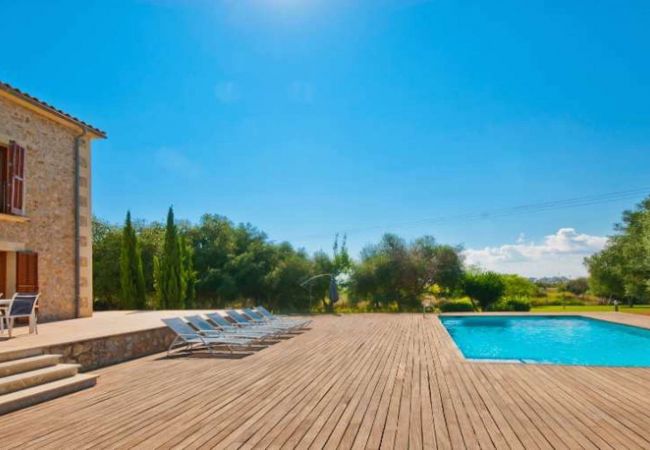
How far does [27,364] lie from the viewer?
17.1 feet

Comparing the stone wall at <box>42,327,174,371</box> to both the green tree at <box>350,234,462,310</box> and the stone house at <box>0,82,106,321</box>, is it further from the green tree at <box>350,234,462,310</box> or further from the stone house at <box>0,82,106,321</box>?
the green tree at <box>350,234,462,310</box>

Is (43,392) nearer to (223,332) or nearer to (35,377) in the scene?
(35,377)

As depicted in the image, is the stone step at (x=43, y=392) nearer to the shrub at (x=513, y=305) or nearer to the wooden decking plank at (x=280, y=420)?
the wooden decking plank at (x=280, y=420)

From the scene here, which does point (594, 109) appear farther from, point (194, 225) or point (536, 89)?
point (194, 225)

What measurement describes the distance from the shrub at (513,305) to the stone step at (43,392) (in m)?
20.7

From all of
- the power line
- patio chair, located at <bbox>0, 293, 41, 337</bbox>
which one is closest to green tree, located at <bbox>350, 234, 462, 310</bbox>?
the power line

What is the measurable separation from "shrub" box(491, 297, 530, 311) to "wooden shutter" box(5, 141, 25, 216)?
20.8m

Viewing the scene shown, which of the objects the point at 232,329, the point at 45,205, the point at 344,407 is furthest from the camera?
the point at 45,205

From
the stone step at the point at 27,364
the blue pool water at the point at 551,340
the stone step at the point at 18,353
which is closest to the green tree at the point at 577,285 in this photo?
the blue pool water at the point at 551,340

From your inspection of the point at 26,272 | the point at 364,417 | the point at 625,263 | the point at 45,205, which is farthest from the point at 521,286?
the point at 364,417

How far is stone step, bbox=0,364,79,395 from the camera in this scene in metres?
4.66

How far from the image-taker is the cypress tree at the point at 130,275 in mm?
18000

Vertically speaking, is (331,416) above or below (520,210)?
below

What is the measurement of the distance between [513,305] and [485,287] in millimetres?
1563
